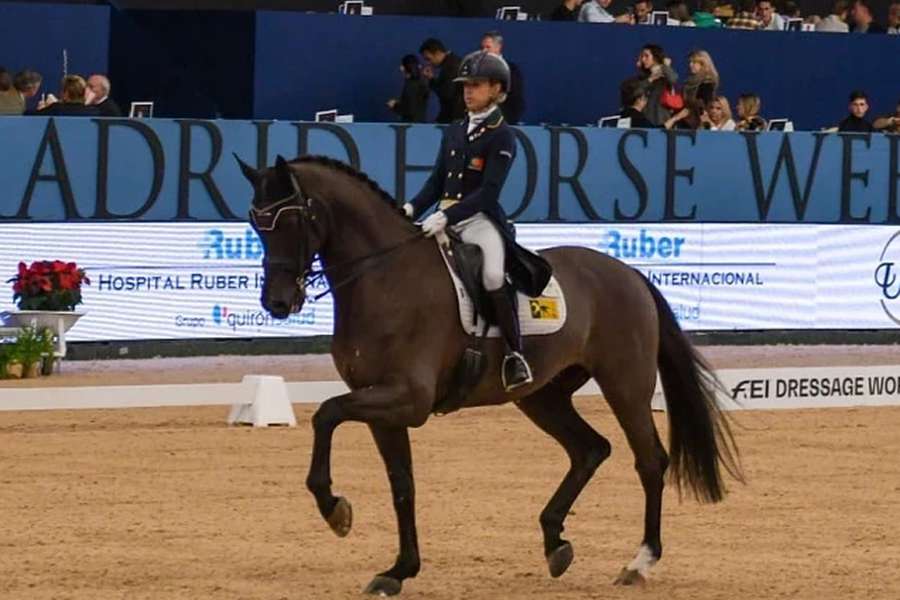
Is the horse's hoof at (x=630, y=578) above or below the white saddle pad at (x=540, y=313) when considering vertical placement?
below

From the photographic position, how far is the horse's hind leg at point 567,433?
9.27 meters

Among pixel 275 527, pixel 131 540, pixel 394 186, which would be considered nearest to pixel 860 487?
pixel 275 527

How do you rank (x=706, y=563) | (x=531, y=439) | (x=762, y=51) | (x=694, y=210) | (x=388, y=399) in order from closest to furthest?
(x=388, y=399) < (x=706, y=563) < (x=531, y=439) < (x=694, y=210) < (x=762, y=51)

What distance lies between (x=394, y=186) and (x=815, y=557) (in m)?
10.2

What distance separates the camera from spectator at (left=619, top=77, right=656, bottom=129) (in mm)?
20531

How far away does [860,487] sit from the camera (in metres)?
12.1

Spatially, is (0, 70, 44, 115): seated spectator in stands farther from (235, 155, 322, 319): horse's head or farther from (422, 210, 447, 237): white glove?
(235, 155, 322, 319): horse's head

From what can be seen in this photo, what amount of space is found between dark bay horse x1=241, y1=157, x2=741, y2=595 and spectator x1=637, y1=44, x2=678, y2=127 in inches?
434

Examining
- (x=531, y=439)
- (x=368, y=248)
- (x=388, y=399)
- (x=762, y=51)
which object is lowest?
(x=531, y=439)

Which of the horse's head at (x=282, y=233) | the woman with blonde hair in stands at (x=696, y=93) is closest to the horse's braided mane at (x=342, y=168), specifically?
the horse's head at (x=282, y=233)

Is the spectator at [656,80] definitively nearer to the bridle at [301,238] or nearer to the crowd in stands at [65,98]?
the crowd in stands at [65,98]

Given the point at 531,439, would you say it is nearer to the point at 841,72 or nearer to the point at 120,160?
the point at 120,160

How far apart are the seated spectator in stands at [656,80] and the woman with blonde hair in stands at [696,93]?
116 mm

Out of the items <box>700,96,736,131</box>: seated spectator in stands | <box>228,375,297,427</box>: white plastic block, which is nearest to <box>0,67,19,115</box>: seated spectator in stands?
<box>228,375,297,427</box>: white plastic block
